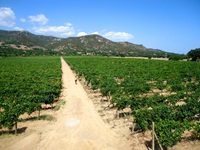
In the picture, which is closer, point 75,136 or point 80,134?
point 75,136

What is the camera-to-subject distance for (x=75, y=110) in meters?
20.5

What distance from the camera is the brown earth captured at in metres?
12.9

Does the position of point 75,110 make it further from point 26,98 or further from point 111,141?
point 111,141

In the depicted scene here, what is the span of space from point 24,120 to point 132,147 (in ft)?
35.3

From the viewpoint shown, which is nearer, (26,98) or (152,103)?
(152,103)

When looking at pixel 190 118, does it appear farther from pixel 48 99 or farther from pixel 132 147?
pixel 48 99

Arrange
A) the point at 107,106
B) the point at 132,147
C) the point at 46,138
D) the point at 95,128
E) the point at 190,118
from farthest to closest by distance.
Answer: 1. the point at 107,106
2. the point at 190,118
3. the point at 95,128
4. the point at 46,138
5. the point at 132,147

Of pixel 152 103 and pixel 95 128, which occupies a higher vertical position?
pixel 152 103

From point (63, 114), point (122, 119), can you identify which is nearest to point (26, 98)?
point (63, 114)

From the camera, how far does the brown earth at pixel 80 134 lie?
12.9m

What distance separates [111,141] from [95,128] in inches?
94.9

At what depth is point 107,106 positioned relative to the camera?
21812 millimetres

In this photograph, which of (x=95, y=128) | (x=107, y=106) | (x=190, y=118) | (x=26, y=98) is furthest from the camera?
(x=107, y=106)

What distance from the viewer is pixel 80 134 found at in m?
14.5
